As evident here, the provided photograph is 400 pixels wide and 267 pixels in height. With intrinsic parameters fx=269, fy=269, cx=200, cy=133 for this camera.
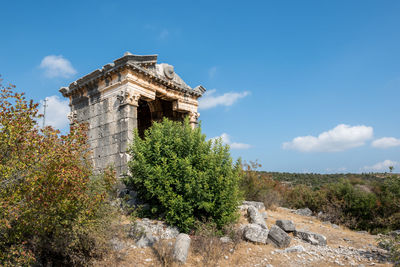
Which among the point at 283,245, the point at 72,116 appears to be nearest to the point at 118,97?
the point at 72,116

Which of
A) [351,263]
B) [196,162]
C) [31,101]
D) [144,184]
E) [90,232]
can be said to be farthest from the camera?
[196,162]

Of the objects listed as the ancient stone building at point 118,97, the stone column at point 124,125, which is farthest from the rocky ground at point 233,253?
the ancient stone building at point 118,97

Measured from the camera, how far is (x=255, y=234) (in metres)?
6.48

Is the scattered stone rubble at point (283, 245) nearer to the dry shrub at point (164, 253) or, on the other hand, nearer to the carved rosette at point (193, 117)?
the dry shrub at point (164, 253)

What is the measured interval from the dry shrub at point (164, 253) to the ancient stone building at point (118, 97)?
4000mm

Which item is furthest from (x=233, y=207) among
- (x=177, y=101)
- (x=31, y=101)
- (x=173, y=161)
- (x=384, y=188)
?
(x=384, y=188)

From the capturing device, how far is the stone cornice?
9383mm

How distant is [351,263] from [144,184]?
495 centimetres

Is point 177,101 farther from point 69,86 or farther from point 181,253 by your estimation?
point 181,253

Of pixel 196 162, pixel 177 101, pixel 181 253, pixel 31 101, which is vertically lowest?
pixel 181 253

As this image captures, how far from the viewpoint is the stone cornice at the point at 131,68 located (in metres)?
9.38

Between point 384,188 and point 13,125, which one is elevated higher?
point 13,125

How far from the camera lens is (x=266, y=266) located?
5324mm

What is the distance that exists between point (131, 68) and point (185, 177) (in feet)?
15.9
